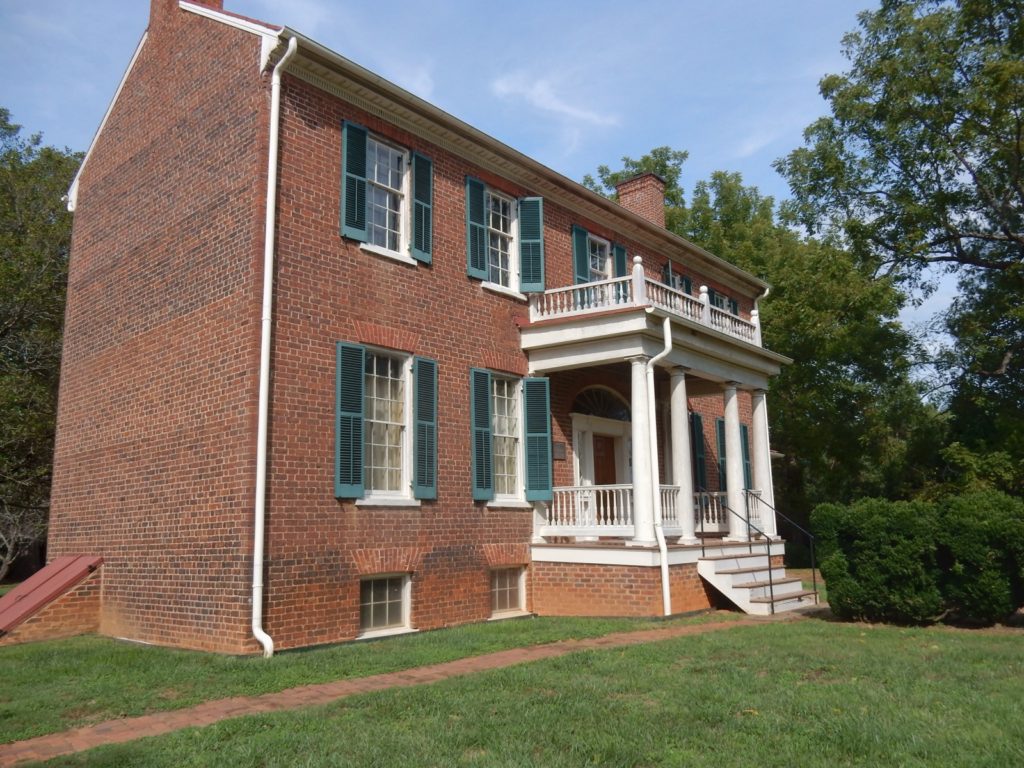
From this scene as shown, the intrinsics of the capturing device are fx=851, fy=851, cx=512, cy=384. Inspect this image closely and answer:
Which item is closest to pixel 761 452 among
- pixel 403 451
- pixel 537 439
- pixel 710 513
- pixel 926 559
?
pixel 710 513

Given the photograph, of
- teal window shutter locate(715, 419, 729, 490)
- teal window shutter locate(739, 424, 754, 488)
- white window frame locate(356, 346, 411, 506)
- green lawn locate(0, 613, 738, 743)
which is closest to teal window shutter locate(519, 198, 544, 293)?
white window frame locate(356, 346, 411, 506)

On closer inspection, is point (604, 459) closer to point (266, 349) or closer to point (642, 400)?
point (642, 400)

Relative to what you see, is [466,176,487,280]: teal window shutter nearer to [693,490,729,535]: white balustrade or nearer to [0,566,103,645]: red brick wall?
[693,490,729,535]: white balustrade

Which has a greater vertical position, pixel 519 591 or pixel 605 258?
pixel 605 258

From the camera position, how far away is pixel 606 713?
6215 mm

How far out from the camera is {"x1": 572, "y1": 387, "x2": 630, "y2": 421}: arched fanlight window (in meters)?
15.6

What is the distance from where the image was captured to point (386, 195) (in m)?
12.5

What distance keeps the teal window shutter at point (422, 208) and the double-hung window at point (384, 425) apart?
5.34 feet

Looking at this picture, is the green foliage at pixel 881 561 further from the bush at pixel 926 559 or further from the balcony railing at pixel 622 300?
the balcony railing at pixel 622 300

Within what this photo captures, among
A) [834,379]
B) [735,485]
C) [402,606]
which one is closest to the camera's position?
[402,606]

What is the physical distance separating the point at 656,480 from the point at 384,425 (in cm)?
419

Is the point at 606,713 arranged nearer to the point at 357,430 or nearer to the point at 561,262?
the point at 357,430

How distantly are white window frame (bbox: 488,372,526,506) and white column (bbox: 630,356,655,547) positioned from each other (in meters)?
1.90

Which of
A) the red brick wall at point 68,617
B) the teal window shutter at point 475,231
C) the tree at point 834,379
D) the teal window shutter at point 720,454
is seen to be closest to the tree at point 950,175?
the tree at point 834,379
